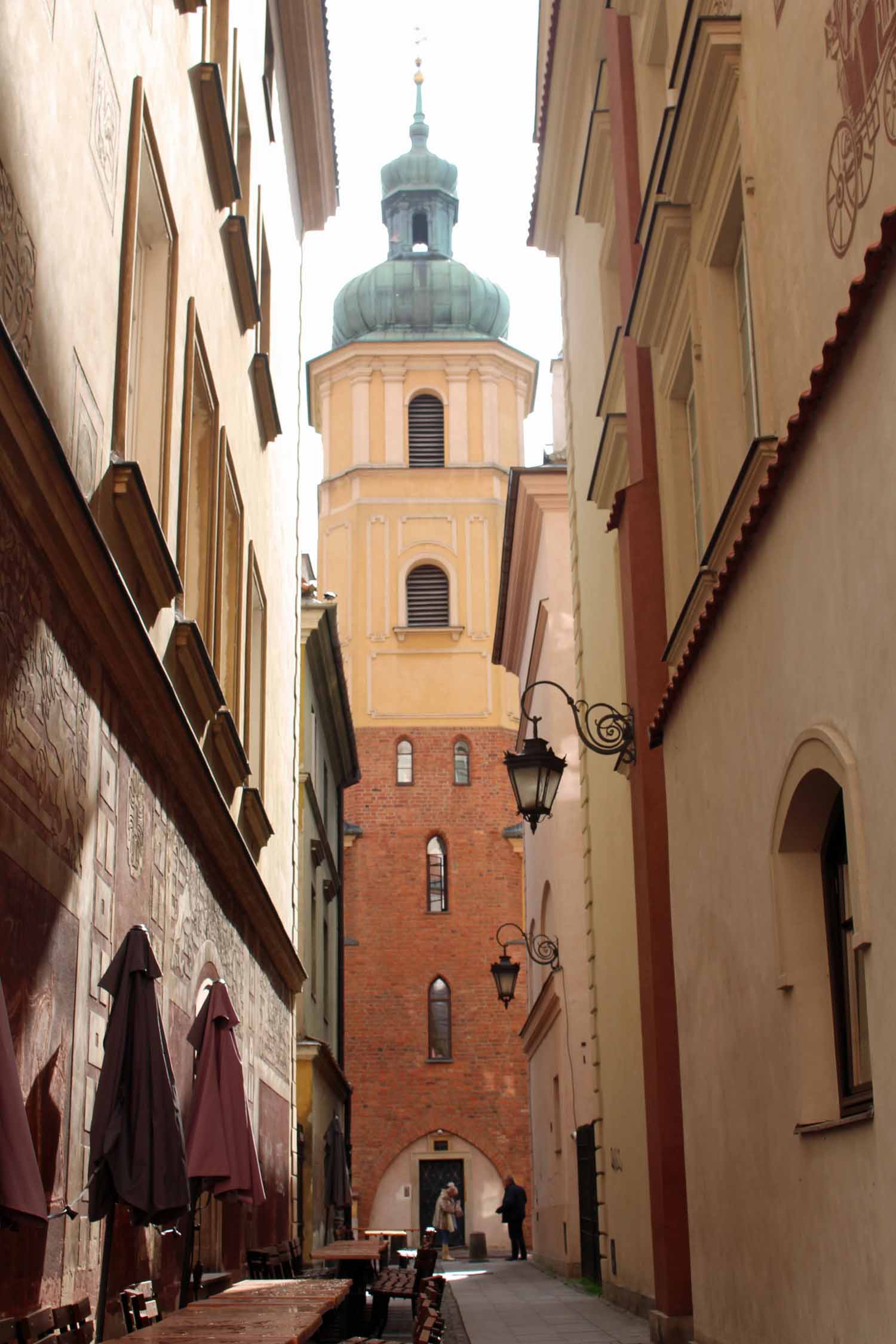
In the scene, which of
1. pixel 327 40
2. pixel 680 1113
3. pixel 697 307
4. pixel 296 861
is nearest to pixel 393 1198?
pixel 296 861

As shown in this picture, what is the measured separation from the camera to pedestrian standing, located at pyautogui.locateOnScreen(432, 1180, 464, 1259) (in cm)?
3834

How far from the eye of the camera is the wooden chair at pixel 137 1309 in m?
7.92

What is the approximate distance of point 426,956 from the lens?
45.2 metres

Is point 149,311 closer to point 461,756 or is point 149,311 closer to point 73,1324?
point 73,1324

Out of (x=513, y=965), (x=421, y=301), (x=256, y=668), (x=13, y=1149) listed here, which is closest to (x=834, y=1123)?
(x=13, y=1149)

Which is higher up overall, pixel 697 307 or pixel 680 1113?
pixel 697 307

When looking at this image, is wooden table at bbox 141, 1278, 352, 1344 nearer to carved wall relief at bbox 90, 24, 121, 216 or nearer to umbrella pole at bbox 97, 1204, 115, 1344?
umbrella pole at bbox 97, 1204, 115, 1344

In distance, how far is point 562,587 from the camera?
974 inches

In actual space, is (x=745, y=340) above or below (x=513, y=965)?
above

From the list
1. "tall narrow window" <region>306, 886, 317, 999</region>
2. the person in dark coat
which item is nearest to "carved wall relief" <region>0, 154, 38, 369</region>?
"tall narrow window" <region>306, 886, 317, 999</region>

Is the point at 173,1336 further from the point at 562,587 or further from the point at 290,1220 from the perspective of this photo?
the point at 562,587

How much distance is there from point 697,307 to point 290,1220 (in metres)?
14.2

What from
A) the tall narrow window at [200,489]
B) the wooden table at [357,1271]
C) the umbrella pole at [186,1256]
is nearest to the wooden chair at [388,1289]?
the wooden table at [357,1271]

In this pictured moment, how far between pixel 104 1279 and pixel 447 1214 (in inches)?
1280
